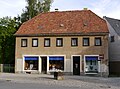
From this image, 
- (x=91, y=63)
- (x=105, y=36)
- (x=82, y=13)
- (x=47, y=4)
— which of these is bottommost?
(x=91, y=63)

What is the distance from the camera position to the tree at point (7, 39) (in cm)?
6612

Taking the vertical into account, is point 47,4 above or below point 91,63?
above

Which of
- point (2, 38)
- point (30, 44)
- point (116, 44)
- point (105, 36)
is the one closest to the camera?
point (105, 36)

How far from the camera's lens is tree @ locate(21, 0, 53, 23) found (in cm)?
7162

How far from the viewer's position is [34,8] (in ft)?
238

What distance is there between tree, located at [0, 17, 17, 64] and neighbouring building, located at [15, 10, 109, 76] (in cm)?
1091

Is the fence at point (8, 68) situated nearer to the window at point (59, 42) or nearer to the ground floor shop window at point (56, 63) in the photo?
the ground floor shop window at point (56, 63)

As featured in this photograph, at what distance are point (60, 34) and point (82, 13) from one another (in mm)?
6612

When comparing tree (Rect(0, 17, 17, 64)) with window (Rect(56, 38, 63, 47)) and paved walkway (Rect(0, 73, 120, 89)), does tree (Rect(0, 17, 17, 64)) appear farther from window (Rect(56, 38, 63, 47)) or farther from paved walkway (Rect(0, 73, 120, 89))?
paved walkway (Rect(0, 73, 120, 89))

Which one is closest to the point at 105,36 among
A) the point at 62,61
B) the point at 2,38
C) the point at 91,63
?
the point at 91,63

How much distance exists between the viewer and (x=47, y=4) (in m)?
73.2

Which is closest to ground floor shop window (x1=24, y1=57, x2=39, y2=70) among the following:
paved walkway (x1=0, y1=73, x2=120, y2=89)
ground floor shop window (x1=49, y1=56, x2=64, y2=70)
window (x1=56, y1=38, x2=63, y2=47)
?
ground floor shop window (x1=49, y1=56, x2=64, y2=70)

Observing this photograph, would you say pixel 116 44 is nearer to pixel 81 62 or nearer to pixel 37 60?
pixel 81 62

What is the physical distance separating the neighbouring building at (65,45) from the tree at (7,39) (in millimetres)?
10905
